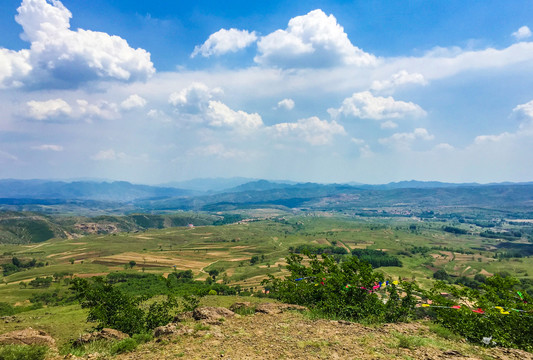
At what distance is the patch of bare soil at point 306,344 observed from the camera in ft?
44.2

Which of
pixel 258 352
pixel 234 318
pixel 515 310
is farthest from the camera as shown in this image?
pixel 234 318

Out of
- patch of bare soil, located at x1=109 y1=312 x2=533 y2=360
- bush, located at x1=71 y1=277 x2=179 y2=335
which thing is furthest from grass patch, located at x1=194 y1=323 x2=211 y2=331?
bush, located at x1=71 y1=277 x2=179 y2=335

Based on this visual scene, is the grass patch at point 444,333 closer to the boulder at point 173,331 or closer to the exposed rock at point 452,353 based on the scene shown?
the exposed rock at point 452,353

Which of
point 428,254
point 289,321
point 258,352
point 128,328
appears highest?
point 258,352

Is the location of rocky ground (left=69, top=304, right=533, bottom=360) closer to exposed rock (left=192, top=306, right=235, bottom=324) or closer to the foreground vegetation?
exposed rock (left=192, top=306, right=235, bottom=324)

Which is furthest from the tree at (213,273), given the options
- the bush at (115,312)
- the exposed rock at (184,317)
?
the exposed rock at (184,317)

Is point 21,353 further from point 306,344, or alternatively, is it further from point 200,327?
point 306,344

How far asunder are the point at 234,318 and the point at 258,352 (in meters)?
7.69

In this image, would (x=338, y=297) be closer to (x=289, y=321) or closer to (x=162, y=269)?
(x=289, y=321)

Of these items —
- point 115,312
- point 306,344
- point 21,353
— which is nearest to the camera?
point 21,353

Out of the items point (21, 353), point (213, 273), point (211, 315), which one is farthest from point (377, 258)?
point (21, 353)

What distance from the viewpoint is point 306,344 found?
14.7 m

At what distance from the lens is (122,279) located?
389 feet

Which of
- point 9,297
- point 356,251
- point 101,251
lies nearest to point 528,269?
point 356,251
